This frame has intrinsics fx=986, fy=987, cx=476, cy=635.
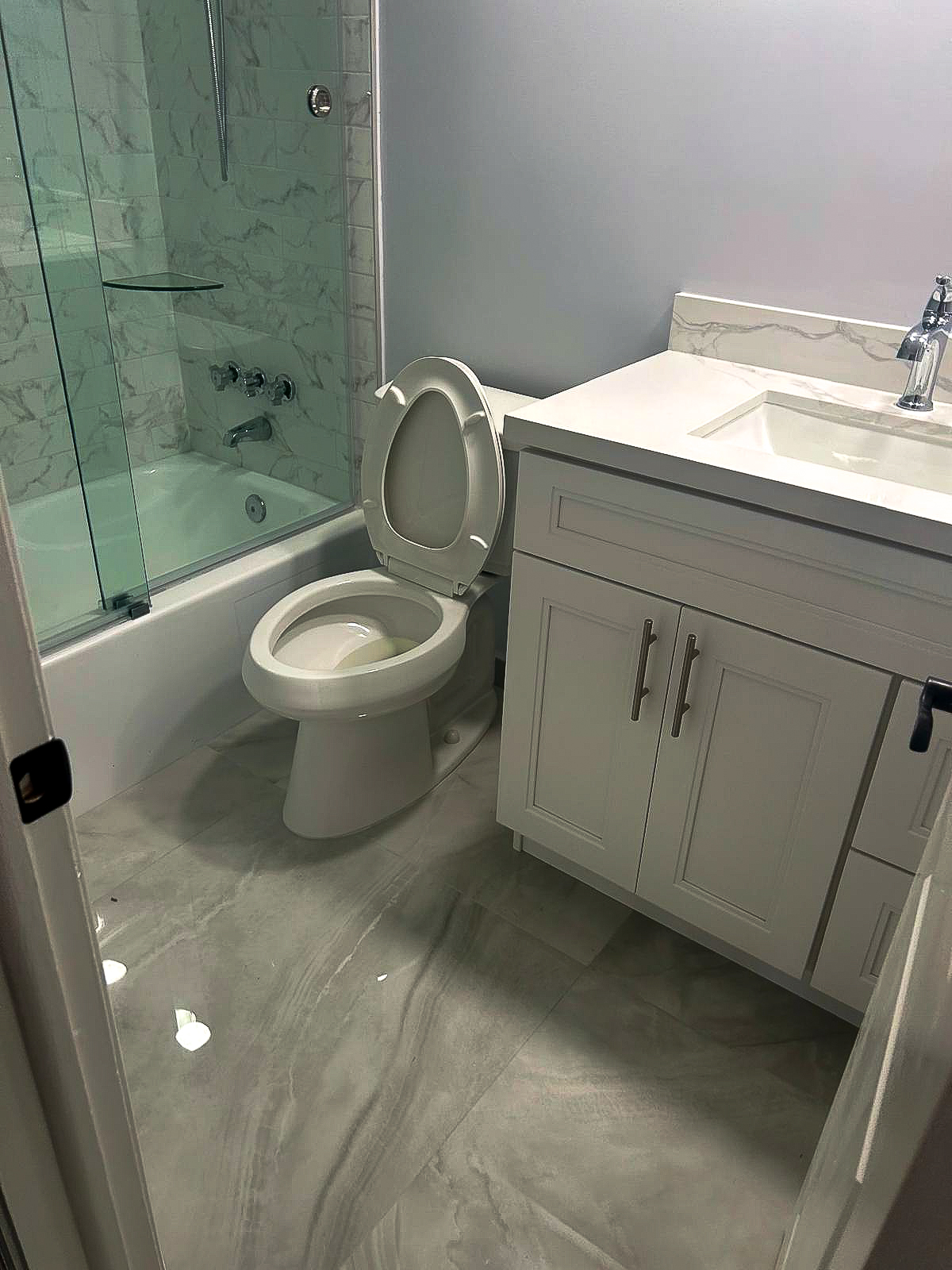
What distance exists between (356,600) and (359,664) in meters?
0.18

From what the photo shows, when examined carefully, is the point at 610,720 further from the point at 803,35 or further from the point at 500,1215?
the point at 803,35

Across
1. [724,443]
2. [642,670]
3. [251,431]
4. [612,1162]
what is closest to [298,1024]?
[612,1162]

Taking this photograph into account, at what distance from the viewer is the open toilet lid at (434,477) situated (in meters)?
1.88

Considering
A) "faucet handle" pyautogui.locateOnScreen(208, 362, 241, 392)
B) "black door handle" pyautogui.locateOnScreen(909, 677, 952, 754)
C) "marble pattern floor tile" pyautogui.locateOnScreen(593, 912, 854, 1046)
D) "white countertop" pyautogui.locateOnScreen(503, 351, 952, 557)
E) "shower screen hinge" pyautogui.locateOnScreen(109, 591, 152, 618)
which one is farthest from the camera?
"faucet handle" pyautogui.locateOnScreen(208, 362, 241, 392)

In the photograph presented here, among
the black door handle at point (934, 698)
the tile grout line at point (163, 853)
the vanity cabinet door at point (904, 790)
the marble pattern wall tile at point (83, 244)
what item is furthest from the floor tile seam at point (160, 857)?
the black door handle at point (934, 698)

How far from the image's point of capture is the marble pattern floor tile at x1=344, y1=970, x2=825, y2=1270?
4.24 ft

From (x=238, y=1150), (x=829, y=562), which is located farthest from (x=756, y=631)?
(x=238, y=1150)

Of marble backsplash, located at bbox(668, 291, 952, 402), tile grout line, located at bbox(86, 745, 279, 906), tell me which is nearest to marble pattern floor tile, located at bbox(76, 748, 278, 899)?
tile grout line, located at bbox(86, 745, 279, 906)

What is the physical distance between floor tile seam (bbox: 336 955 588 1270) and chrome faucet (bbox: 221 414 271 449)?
1404 millimetres

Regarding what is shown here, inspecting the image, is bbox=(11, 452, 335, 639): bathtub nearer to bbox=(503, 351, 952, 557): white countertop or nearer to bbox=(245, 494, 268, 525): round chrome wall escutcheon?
bbox=(245, 494, 268, 525): round chrome wall escutcheon

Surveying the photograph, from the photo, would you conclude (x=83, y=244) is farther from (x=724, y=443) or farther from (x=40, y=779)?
(x=40, y=779)

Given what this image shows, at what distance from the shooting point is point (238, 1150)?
1.39 meters

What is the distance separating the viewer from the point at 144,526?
7.68 feet

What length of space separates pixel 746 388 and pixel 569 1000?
1067 millimetres
